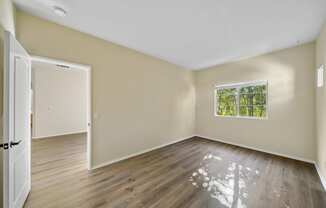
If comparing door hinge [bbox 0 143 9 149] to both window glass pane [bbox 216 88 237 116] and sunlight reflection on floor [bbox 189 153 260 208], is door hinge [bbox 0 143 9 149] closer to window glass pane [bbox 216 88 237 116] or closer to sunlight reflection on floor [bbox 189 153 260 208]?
sunlight reflection on floor [bbox 189 153 260 208]

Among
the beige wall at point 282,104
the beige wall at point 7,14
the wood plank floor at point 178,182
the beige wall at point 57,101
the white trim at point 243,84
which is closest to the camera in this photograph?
the beige wall at point 7,14

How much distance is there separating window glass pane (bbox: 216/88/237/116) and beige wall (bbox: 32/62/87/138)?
6240 millimetres

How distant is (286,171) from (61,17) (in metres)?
4.97

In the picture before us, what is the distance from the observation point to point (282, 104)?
3.36 m

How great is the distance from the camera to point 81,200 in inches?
73.5

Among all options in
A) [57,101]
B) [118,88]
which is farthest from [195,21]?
[57,101]

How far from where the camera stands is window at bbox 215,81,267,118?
379cm

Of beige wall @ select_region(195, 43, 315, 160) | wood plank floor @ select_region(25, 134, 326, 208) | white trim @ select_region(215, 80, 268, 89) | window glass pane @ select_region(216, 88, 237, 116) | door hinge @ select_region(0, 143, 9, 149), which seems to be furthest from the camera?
window glass pane @ select_region(216, 88, 237, 116)

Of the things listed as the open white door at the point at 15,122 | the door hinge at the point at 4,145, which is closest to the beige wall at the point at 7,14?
the open white door at the point at 15,122

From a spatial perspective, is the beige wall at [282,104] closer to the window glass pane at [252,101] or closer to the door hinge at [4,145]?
the window glass pane at [252,101]

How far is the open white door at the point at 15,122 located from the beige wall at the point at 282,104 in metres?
4.84

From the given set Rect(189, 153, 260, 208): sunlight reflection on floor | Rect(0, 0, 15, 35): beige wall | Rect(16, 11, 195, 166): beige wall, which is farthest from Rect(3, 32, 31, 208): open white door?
Rect(189, 153, 260, 208): sunlight reflection on floor

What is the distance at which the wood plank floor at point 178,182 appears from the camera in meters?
1.84

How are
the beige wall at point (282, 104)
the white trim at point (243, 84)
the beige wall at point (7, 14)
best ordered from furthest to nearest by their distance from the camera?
the white trim at point (243, 84) → the beige wall at point (282, 104) → the beige wall at point (7, 14)
